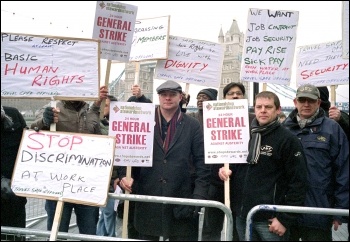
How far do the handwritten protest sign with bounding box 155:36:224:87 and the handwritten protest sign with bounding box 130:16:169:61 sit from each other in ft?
0.41

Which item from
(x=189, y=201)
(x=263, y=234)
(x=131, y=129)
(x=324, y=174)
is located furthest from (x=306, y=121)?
(x=131, y=129)

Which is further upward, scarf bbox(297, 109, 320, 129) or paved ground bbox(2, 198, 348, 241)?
scarf bbox(297, 109, 320, 129)

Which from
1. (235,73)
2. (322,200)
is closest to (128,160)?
(322,200)

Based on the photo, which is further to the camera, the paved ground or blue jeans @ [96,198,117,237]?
the paved ground

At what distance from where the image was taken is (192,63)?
5.00m

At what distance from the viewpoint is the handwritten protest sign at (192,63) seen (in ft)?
16.1

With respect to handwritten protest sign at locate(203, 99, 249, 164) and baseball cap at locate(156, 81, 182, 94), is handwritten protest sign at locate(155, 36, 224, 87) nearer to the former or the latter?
baseball cap at locate(156, 81, 182, 94)

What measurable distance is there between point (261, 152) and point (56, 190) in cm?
173

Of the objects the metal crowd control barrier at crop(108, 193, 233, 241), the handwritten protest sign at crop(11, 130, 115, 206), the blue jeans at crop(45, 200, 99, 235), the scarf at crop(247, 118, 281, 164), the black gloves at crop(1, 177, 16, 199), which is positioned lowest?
the blue jeans at crop(45, 200, 99, 235)

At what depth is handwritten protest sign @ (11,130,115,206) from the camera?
114 inches

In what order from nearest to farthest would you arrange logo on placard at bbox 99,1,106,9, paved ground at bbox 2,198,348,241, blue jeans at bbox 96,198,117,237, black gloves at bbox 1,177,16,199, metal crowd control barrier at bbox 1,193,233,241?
metal crowd control barrier at bbox 1,193,233,241 → black gloves at bbox 1,177,16,199 → logo on placard at bbox 99,1,106,9 → blue jeans at bbox 96,198,117,237 → paved ground at bbox 2,198,348,241

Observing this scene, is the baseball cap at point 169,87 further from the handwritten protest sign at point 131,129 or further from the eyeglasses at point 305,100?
the eyeglasses at point 305,100

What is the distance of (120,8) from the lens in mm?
3834

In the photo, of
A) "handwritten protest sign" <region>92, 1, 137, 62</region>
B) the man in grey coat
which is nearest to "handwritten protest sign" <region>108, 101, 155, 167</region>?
the man in grey coat
